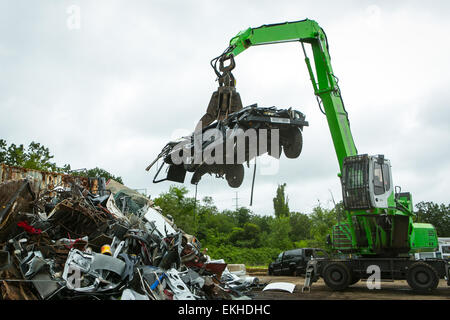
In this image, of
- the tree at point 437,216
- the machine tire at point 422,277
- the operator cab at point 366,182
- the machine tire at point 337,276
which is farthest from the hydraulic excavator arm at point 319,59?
the tree at point 437,216

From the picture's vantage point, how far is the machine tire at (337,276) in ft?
33.7

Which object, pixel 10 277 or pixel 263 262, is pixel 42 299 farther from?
pixel 263 262

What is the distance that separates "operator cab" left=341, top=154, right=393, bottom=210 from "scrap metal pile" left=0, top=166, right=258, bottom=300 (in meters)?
3.56

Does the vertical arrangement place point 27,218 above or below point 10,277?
above

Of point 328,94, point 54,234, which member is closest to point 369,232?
point 328,94

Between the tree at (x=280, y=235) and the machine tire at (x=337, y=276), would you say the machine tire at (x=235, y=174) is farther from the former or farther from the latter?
the tree at (x=280, y=235)

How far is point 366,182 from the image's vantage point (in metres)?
9.16

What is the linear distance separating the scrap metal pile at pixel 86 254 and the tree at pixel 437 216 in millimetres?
23100

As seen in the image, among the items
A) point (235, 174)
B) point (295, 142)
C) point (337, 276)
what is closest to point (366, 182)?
point (295, 142)

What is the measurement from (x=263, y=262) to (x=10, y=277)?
23.1 m

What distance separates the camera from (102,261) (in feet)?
21.6

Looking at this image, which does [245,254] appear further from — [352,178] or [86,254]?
[86,254]

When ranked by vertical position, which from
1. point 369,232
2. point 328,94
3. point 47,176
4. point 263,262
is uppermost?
point 328,94

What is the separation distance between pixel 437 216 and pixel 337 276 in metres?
22.0
